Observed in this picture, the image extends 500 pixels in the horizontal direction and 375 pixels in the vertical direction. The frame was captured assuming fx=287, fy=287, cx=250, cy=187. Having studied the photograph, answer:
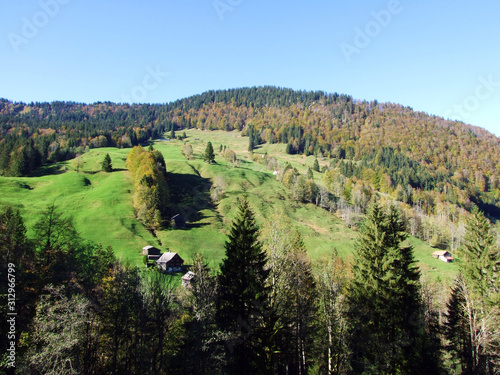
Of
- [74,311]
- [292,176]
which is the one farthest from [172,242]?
[292,176]

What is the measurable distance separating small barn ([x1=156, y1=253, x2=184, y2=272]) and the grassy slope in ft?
14.1

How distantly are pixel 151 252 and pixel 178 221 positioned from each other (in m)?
22.9

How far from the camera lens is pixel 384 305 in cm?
2508

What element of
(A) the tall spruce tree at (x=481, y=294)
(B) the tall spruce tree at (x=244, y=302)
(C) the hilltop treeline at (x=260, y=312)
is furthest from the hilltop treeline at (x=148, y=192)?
(A) the tall spruce tree at (x=481, y=294)

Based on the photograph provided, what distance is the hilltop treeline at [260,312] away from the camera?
2148cm

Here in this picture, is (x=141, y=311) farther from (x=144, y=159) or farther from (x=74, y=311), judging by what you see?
(x=144, y=159)

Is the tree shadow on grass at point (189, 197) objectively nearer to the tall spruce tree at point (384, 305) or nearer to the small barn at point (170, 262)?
the small barn at point (170, 262)

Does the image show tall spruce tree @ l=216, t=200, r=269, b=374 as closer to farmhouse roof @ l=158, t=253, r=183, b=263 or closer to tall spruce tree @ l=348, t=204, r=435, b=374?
tall spruce tree @ l=348, t=204, r=435, b=374

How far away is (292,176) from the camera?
133750 millimetres

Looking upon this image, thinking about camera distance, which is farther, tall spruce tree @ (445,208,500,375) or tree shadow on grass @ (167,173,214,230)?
tree shadow on grass @ (167,173,214,230)

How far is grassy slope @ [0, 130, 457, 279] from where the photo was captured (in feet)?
238

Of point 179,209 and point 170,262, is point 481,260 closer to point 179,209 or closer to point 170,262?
point 170,262

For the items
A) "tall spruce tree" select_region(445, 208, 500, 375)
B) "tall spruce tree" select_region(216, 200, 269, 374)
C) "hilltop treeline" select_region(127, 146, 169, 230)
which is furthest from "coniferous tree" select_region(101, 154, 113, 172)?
"tall spruce tree" select_region(445, 208, 500, 375)

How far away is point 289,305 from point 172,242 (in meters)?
55.7
